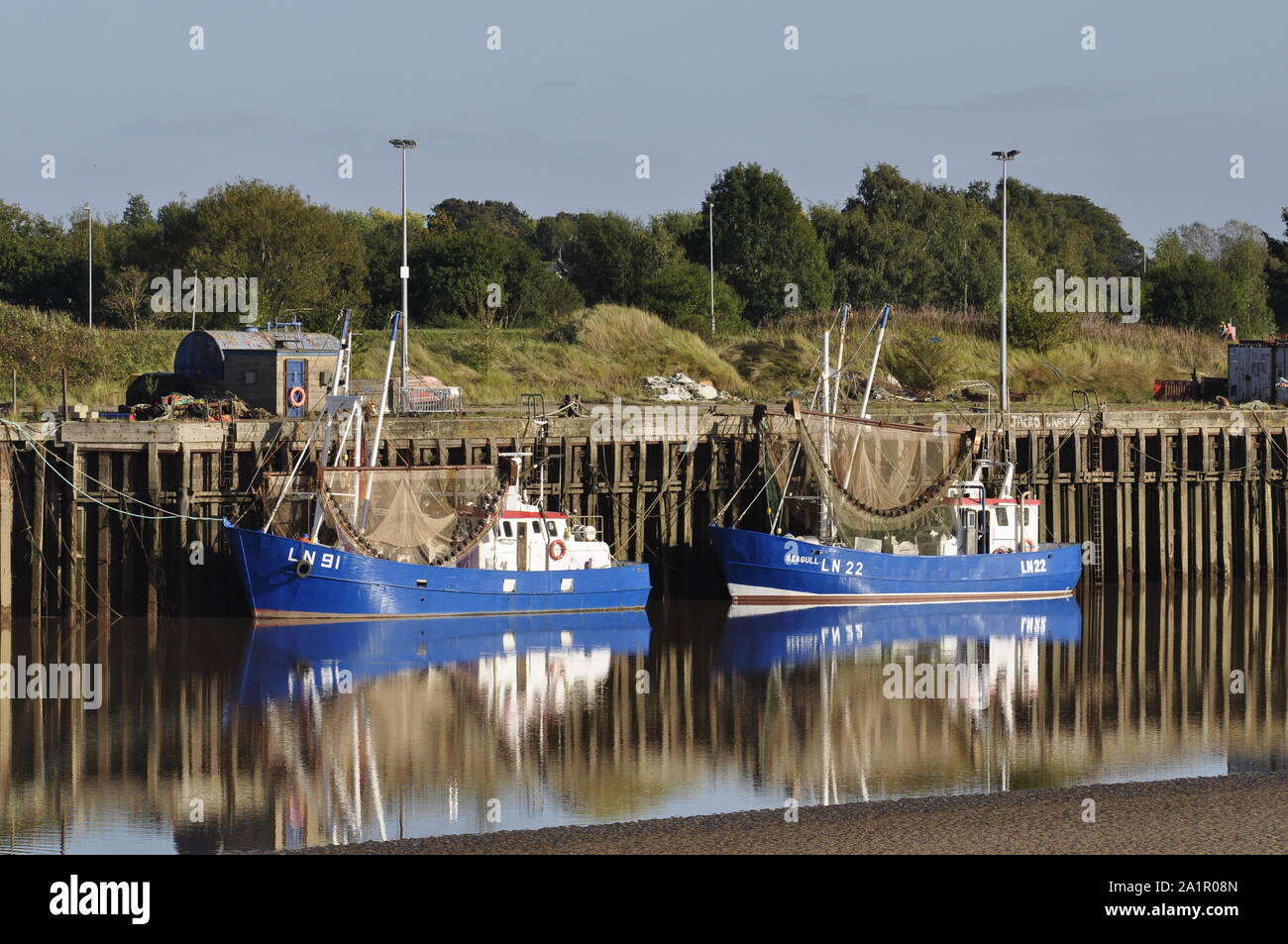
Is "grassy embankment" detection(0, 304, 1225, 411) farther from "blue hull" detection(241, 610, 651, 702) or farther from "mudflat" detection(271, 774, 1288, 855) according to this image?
"mudflat" detection(271, 774, 1288, 855)

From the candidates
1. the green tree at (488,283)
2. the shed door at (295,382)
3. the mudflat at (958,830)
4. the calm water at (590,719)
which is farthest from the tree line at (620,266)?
the mudflat at (958,830)

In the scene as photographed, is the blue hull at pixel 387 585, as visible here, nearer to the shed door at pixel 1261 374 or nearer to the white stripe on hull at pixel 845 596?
the white stripe on hull at pixel 845 596

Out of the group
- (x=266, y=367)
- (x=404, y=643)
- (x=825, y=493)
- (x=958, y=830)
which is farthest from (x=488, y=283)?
(x=958, y=830)

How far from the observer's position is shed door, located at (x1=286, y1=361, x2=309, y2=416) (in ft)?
138

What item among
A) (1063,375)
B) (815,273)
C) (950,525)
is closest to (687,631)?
(950,525)

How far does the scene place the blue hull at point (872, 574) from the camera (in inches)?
1570

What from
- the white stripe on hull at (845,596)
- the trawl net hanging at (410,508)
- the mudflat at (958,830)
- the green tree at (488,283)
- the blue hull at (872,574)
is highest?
the green tree at (488,283)

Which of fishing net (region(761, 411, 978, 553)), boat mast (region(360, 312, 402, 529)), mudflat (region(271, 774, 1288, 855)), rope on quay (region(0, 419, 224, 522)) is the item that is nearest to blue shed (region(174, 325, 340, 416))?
boat mast (region(360, 312, 402, 529))

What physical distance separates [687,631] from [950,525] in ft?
28.2

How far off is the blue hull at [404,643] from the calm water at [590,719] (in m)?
0.10

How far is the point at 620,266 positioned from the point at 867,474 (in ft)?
111

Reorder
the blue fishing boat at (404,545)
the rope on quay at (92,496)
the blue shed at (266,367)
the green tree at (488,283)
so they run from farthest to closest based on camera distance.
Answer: the green tree at (488,283) < the blue shed at (266,367) < the rope on quay at (92,496) < the blue fishing boat at (404,545)

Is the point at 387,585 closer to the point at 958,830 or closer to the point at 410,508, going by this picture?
the point at 410,508
